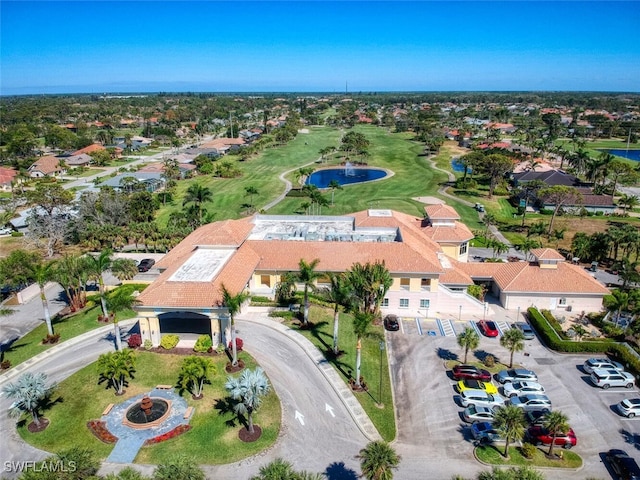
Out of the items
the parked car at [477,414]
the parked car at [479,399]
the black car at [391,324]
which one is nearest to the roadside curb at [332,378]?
the parked car at [477,414]

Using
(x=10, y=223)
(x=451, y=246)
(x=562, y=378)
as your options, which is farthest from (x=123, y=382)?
(x=10, y=223)

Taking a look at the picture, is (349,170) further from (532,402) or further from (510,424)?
(510,424)

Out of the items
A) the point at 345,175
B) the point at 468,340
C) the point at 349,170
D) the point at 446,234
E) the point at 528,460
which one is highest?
the point at 446,234

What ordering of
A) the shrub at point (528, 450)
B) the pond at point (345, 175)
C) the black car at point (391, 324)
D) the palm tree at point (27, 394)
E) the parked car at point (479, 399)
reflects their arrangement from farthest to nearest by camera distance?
the pond at point (345, 175) < the black car at point (391, 324) < the parked car at point (479, 399) < the palm tree at point (27, 394) < the shrub at point (528, 450)

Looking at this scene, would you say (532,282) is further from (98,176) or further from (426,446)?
(98,176)

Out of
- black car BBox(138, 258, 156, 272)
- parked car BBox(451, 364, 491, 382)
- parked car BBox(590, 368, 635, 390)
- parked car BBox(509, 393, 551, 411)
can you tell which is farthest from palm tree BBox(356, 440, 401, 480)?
black car BBox(138, 258, 156, 272)

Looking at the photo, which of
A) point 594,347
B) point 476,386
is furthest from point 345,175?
point 476,386

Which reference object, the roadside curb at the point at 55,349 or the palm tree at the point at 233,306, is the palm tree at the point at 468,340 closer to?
the palm tree at the point at 233,306
